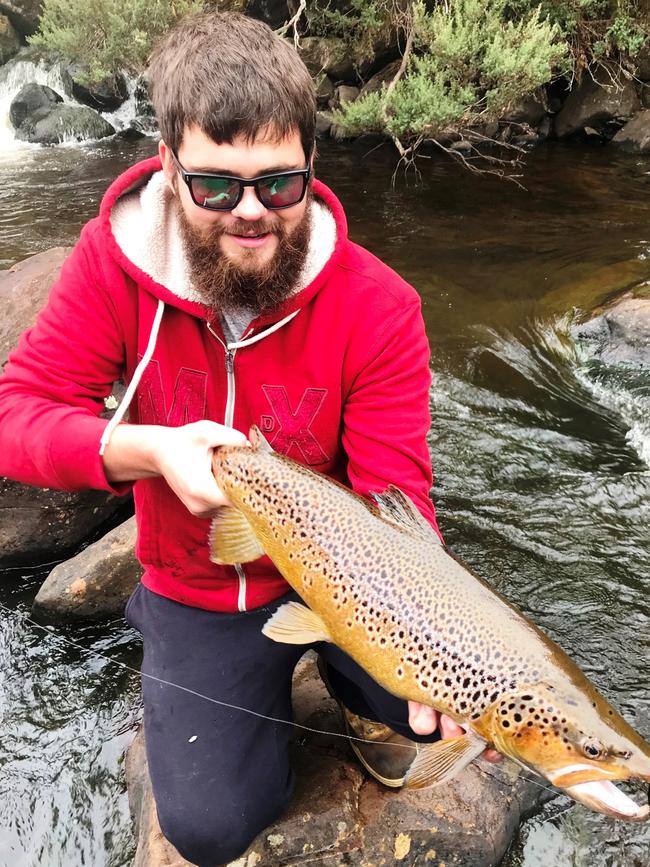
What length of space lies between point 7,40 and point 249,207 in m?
22.2

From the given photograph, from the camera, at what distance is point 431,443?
5273 millimetres

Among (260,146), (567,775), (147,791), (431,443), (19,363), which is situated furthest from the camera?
(431,443)

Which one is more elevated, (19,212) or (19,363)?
A: (19,363)

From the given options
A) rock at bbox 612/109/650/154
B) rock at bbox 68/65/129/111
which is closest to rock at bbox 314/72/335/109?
rock at bbox 68/65/129/111

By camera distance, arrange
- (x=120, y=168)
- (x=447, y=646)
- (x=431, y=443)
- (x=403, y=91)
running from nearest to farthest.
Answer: (x=447, y=646) < (x=431, y=443) < (x=403, y=91) < (x=120, y=168)

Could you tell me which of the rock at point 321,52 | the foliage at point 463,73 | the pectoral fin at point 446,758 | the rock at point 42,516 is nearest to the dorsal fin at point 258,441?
the pectoral fin at point 446,758

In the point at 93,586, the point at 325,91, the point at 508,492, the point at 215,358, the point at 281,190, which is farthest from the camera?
the point at 325,91

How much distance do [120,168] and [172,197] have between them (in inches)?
475

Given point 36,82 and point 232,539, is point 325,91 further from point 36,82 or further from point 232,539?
point 232,539

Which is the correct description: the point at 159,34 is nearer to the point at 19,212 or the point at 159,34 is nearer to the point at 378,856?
the point at 19,212

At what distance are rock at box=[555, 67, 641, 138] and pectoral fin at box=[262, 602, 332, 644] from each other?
13.9 metres

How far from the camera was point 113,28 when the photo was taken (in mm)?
10672

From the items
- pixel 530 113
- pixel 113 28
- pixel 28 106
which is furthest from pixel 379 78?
pixel 28 106

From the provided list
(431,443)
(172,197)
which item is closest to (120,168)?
(431,443)
